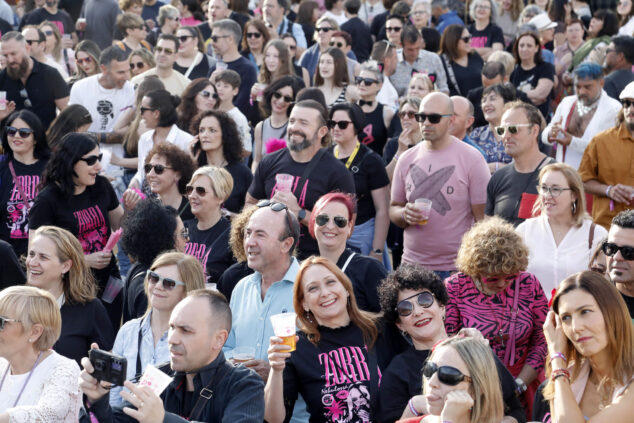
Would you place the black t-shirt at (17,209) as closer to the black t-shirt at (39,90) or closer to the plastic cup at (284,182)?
the plastic cup at (284,182)

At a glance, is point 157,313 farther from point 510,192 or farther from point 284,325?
point 510,192

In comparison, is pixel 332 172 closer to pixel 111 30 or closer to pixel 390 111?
pixel 390 111

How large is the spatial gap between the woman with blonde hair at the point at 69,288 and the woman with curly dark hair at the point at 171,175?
1414 millimetres

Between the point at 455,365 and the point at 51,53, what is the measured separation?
29.5ft

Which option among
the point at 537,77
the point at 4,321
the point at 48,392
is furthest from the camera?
the point at 537,77

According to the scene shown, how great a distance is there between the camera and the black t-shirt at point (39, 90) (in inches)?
357

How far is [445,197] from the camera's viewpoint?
644cm

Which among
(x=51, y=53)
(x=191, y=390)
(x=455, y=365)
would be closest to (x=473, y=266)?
(x=455, y=365)

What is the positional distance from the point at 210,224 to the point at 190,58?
15.4 feet

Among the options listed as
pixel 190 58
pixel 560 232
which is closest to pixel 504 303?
pixel 560 232

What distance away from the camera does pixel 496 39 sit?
12336mm

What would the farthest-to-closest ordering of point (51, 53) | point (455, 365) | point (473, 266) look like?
point (51, 53) → point (473, 266) → point (455, 365)

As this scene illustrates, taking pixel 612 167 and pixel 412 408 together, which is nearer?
pixel 412 408

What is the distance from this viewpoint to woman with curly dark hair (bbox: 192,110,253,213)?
7.30 metres
